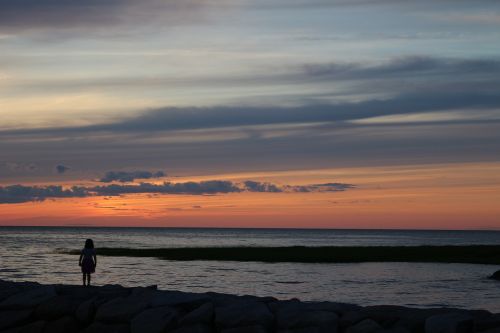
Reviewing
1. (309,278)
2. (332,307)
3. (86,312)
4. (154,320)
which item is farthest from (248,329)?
(309,278)

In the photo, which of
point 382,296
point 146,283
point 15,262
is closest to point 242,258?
point 15,262

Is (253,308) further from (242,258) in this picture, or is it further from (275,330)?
(242,258)

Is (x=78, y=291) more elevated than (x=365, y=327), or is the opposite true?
(x=78, y=291)

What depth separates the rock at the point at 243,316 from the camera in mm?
15123

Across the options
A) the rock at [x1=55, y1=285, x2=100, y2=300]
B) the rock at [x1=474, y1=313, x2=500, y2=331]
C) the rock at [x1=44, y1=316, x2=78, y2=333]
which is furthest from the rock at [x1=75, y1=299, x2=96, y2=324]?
the rock at [x1=474, y1=313, x2=500, y2=331]

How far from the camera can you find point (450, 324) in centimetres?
1349

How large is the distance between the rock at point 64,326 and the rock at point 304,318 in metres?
4.87

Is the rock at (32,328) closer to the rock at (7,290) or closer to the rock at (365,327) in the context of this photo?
the rock at (7,290)

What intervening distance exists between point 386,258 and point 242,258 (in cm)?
1125

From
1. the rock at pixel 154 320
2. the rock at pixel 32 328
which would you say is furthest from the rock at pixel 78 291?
the rock at pixel 154 320

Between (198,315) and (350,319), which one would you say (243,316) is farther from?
(350,319)

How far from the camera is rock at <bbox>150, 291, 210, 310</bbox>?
1649 cm

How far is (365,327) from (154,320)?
451 centimetres

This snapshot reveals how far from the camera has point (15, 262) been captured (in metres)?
53.3
